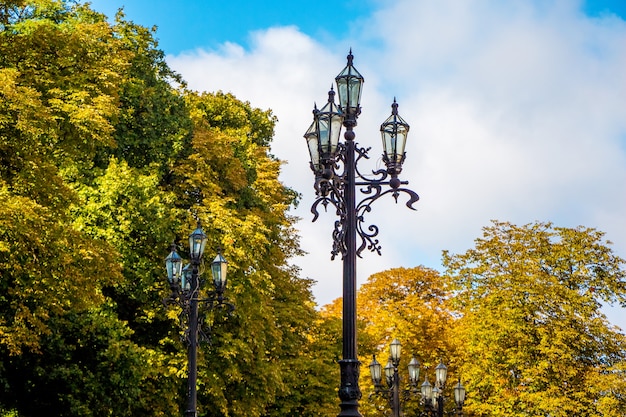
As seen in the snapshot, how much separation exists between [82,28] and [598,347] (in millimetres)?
27663

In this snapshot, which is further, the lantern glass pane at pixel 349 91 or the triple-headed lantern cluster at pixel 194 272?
the triple-headed lantern cluster at pixel 194 272

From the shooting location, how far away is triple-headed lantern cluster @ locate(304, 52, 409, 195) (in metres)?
11.6

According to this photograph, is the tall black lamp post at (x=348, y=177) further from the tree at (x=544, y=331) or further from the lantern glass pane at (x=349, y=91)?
the tree at (x=544, y=331)


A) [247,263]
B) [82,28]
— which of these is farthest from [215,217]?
[82,28]

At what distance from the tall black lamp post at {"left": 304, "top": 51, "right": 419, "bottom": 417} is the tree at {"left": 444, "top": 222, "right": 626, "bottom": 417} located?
Answer: 30.9 metres

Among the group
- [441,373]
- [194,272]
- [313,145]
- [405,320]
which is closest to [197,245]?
[194,272]

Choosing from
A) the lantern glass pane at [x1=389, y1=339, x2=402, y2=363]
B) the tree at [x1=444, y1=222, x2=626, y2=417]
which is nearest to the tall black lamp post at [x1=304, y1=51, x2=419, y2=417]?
the lantern glass pane at [x1=389, y1=339, x2=402, y2=363]

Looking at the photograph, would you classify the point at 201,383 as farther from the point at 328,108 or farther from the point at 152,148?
the point at 328,108

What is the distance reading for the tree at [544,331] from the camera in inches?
1639

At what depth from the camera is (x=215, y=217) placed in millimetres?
31391

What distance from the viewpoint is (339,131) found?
11633mm

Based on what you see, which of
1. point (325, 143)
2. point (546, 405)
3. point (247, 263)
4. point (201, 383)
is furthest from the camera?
point (546, 405)

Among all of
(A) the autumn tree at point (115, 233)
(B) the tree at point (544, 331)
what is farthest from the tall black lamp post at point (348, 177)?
(B) the tree at point (544, 331)

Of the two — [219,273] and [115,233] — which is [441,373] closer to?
[115,233]
